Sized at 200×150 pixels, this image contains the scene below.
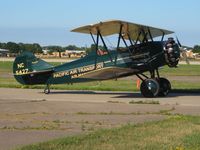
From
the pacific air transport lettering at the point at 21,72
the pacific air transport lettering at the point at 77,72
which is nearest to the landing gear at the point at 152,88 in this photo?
the pacific air transport lettering at the point at 77,72

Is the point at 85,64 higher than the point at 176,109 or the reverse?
higher

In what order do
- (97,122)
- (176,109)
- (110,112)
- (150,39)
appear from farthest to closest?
(150,39)
(176,109)
(110,112)
(97,122)

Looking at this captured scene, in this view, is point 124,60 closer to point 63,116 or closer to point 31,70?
point 31,70

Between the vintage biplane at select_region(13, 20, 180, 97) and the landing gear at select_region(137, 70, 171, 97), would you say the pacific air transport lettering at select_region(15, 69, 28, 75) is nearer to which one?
the vintage biplane at select_region(13, 20, 180, 97)

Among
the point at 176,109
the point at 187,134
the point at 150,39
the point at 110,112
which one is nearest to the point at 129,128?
the point at 187,134

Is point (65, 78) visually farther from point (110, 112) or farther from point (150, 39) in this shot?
point (110, 112)

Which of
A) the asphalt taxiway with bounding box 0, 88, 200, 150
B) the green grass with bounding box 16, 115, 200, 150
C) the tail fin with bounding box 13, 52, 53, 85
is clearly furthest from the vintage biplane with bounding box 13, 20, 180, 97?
the green grass with bounding box 16, 115, 200, 150

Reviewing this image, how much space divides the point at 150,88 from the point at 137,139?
12.5m

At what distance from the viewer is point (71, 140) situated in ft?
Answer: 29.3

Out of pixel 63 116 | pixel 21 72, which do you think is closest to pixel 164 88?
pixel 21 72

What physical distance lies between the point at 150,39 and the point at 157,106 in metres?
7.30

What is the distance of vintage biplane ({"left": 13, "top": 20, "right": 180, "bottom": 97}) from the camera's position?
71.6ft

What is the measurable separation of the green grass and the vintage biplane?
1091cm

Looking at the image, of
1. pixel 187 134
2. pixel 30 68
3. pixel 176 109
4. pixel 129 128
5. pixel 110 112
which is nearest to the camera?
pixel 187 134
